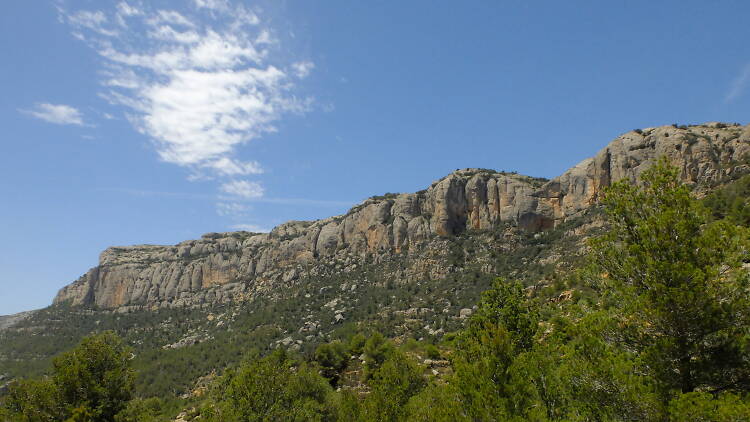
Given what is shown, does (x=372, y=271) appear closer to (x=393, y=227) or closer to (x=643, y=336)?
(x=393, y=227)

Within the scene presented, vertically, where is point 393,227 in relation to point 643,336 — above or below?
above

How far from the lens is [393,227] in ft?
318

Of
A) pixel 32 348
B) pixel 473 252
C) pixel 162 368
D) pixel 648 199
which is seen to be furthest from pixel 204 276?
pixel 648 199

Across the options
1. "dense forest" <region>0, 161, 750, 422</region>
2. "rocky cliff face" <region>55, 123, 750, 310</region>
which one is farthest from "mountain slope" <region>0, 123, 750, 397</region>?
"dense forest" <region>0, 161, 750, 422</region>

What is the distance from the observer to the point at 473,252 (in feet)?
267

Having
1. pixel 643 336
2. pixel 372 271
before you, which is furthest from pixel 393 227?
pixel 643 336

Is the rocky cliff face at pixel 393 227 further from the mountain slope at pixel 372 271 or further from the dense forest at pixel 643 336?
the dense forest at pixel 643 336

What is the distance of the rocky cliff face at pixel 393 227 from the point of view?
209 feet

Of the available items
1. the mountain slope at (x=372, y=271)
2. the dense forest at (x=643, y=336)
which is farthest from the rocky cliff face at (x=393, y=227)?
the dense forest at (x=643, y=336)

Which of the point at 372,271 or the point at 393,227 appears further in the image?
the point at 393,227

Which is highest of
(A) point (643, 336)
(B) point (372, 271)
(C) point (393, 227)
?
(C) point (393, 227)

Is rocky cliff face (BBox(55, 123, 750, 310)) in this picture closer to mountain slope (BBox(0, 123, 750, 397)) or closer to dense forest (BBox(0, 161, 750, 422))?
mountain slope (BBox(0, 123, 750, 397))

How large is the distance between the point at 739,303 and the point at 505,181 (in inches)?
3315

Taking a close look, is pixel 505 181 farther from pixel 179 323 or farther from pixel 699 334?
pixel 179 323
